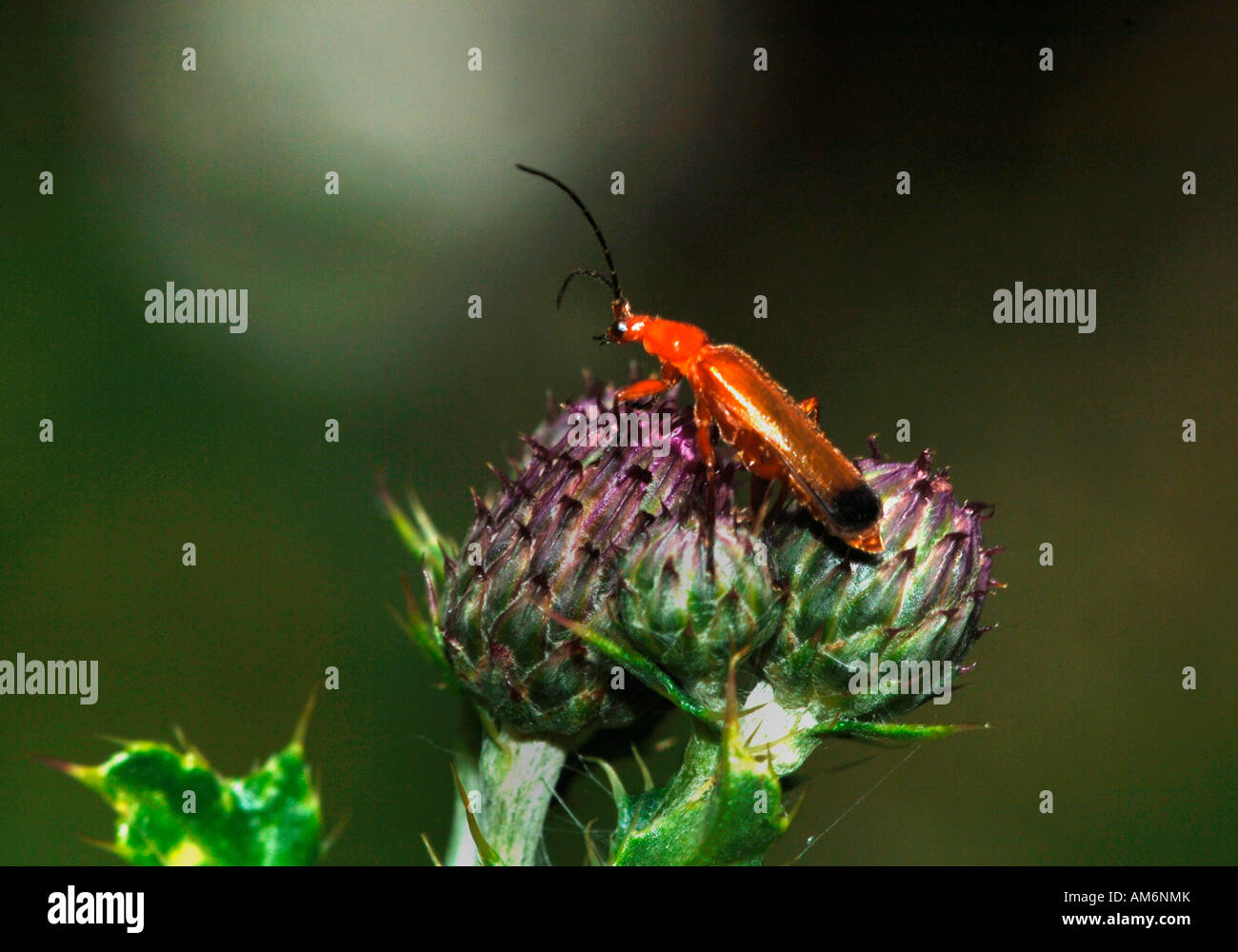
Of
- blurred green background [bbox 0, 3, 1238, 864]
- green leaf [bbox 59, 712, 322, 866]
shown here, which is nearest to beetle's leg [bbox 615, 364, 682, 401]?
green leaf [bbox 59, 712, 322, 866]

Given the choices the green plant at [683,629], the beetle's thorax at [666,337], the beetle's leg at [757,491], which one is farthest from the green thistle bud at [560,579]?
the beetle's thorax at [666,337]

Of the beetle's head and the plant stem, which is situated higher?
the beetle's head

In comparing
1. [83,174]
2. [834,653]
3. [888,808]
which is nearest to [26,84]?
[83,174]

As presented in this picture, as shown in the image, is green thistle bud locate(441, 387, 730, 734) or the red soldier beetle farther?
green thistle bud locate(441, 387, 730, 734)

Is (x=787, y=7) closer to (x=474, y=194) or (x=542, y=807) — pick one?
(x=474, y=194)

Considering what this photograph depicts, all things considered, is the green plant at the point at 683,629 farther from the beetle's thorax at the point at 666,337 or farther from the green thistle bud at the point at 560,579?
the beetle's thorax at the point at 666,337

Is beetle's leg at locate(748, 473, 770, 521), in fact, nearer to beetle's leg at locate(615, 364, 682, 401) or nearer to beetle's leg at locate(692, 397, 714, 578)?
beetle's leg at locate(692, 397, 714, 578)

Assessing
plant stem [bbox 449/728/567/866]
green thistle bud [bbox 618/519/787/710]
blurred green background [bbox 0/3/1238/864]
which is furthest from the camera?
blurred green background [bbox 0/3/1238/864]
